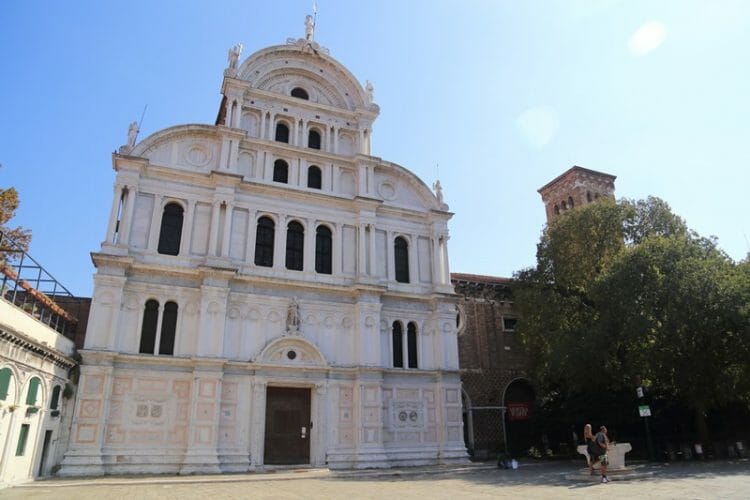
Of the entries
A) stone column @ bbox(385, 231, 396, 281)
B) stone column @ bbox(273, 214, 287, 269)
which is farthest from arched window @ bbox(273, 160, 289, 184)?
stone column @ bbox(385, 231, 396, 281)

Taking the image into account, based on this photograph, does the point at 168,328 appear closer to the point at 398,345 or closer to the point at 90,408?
the point at 90,408

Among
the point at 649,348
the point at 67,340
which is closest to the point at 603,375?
the point at 649,348

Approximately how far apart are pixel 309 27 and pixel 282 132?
665cm

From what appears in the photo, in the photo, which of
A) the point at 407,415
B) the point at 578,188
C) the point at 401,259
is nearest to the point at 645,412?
the point at 407,415

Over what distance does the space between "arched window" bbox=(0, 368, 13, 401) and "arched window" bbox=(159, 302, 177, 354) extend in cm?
625

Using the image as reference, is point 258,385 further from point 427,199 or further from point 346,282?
point 427,199

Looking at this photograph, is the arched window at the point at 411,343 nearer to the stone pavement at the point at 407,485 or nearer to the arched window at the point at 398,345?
the arched window at the point at 398,345

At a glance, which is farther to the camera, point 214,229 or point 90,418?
point 214,229

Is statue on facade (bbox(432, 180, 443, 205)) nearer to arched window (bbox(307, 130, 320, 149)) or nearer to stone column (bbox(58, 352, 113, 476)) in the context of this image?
arched window (bbox(307, 130, 320, 149))

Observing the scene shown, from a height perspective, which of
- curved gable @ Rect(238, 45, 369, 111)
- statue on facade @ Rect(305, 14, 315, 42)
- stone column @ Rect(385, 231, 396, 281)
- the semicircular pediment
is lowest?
the semicircular pediment

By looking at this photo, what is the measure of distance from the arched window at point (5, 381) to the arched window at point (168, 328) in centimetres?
625

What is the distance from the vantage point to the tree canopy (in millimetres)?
21156

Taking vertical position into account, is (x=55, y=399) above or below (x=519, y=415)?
above

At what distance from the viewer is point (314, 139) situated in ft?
85.6
